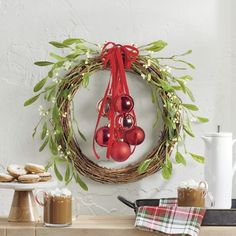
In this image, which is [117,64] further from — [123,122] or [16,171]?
[16,171]

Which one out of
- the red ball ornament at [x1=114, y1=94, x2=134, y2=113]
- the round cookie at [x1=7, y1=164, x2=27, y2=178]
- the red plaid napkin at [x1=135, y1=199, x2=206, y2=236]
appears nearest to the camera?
the red plaid napkin at [x1=135, y1=199, x2=206, y2=236]

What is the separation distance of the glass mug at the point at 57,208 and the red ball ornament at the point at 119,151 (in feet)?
0.84

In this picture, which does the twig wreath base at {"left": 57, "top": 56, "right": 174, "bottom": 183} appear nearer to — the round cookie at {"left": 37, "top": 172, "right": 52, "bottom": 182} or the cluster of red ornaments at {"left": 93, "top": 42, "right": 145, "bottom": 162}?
the cluster of red ornaments at {"left": 93, "top": 42, "right": 145, "bottom": 162}

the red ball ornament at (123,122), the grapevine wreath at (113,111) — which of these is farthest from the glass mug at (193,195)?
the red ball ornament at (123,122)

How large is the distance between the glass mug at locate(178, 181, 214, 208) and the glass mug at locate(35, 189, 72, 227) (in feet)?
1.22

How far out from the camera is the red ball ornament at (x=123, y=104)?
221cm

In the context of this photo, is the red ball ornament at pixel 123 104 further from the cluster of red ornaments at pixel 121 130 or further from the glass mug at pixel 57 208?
the glass mug at pixel 57 208

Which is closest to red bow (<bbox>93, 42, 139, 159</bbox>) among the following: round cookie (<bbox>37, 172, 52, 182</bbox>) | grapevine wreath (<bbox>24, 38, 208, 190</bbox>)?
grapevine wreath (<bbox>24, 38, 208, 190</bbox>)

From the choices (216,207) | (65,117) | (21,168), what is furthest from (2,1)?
(216,207)

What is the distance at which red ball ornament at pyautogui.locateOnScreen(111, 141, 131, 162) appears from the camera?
7.24 ft

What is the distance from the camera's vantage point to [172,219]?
1994 mm

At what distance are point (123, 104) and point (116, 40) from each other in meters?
0.27

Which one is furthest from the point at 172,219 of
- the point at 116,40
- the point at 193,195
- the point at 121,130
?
the point at 116,40

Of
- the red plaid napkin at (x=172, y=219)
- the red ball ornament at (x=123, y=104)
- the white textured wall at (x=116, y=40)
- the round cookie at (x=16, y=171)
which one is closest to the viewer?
the red plaid napkin at (x=172, y=219)
